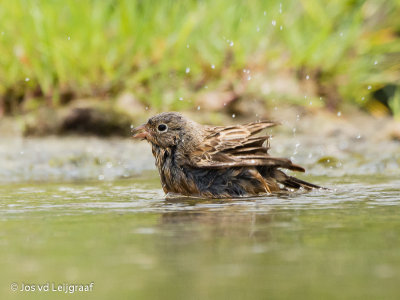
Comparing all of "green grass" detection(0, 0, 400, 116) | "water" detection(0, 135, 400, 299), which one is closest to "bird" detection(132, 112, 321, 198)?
"water" detection(0, 135, 400, 299)

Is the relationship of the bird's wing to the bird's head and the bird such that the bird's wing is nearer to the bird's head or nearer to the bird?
the bird

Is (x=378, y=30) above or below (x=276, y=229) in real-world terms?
above

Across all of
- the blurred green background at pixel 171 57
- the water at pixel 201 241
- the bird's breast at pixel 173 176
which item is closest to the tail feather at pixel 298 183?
the water at pixel 201 241

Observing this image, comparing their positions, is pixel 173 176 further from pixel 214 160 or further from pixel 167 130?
pixel 167 130

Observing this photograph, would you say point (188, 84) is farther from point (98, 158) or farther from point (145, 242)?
point (145, 242)

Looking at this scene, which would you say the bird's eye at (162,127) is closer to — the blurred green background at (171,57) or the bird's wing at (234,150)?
the bird's wing at (234,150)

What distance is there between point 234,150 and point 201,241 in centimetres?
200

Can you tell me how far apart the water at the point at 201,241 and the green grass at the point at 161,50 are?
3037 millimetres

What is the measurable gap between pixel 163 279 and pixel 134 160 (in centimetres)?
532

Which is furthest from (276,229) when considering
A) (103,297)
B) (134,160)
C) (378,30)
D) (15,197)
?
(378,30)

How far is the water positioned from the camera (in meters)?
2.48

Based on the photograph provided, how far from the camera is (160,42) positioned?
9.49m

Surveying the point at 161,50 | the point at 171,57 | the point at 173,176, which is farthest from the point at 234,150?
the point at 161,50

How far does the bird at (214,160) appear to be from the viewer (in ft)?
16.8
